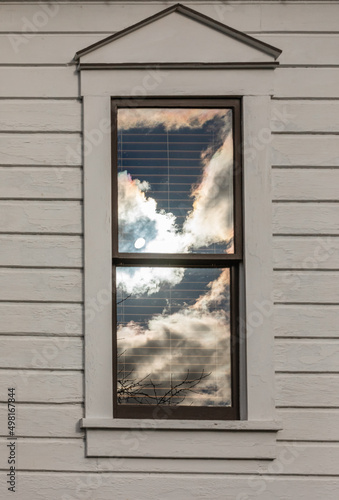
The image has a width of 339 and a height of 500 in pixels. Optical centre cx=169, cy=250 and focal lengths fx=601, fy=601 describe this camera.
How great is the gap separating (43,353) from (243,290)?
1.38 meters

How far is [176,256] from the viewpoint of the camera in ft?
13.2

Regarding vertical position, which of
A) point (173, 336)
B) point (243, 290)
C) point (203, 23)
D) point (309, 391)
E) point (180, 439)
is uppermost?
point (203, 23)

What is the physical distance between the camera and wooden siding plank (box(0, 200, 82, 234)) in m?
4.02

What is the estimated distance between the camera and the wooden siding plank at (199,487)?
12.6ft

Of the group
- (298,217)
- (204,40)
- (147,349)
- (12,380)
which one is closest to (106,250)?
(147,349)

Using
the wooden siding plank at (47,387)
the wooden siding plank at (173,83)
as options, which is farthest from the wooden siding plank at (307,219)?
the wooden siding plank at (47,387)

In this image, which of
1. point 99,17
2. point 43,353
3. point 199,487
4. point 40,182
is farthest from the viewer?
point 99,17

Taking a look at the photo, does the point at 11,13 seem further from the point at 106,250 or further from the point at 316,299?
the point at 316,299

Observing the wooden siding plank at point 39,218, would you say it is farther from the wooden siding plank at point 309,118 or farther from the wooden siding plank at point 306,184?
the wooden siding plank at point 309,118

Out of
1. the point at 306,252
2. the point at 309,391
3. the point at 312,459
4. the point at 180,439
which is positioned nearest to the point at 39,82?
the point at 306,252

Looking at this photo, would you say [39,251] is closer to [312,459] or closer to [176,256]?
[176,256]

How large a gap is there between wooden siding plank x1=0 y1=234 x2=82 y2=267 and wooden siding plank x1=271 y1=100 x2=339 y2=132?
→ 5.19ft

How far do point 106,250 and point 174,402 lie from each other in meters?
1.11

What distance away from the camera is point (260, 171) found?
4027 mm
